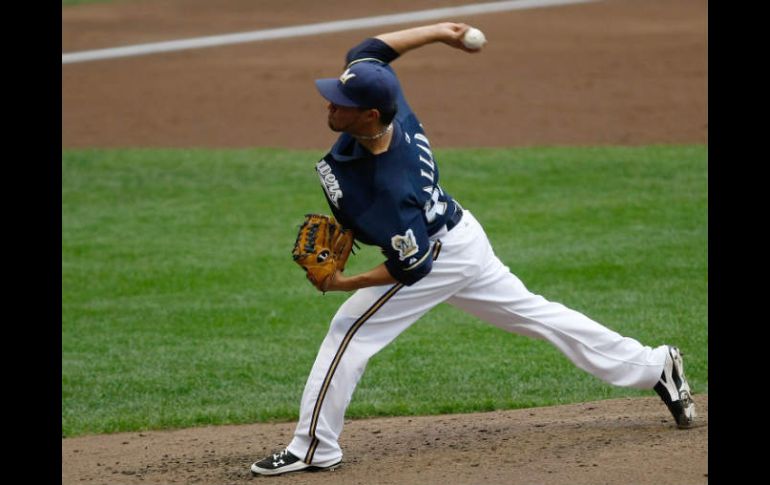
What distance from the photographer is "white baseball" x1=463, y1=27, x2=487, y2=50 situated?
16.0ft

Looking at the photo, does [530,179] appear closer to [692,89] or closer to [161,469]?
[692,89]

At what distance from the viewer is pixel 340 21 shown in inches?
742

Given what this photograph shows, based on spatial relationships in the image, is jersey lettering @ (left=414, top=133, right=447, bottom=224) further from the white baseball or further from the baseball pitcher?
the white baseball

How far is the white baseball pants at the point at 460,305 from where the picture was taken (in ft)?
15.9

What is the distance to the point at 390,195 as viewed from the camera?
4.58m

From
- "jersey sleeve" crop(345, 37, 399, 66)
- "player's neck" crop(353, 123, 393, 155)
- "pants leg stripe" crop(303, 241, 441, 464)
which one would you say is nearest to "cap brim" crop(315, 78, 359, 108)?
"player's neck" crop(353, 123, 393, 155)

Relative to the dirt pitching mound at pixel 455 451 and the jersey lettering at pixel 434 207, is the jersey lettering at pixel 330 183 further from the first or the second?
the dirt pitching mound at pixel 455 451

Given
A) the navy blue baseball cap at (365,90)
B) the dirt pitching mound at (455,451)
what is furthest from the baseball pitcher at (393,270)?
the dirt pitching mound at (455,451)

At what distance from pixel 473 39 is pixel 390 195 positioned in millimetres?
798

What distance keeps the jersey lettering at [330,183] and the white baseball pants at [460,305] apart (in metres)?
0.45

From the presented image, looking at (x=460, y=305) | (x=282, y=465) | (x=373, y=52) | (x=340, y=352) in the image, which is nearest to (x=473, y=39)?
(x=373, y=52)

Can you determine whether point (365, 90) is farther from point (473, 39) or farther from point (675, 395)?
point (675, 395)

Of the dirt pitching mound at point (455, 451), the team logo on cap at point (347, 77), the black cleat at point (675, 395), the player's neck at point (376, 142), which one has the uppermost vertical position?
the team logo on cap at point (347, 77)
